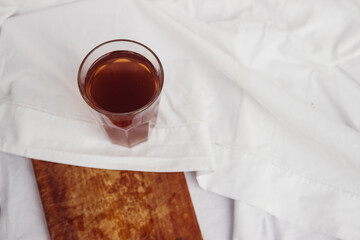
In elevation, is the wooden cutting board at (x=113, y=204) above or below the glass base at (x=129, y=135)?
below

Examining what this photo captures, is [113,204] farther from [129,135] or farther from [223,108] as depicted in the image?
[223,108]

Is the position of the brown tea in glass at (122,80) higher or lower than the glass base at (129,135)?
higher

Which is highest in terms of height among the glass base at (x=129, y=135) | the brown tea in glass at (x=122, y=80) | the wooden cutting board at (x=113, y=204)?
the brown tea in glass at (x=122, y=80)

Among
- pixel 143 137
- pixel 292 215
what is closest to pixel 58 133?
pixel 143 137

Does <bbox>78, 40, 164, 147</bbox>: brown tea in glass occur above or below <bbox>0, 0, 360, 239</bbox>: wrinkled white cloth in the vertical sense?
above

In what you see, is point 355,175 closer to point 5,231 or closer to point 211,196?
point 211,196

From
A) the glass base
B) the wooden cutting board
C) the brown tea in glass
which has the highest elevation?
the brown tea in glass
